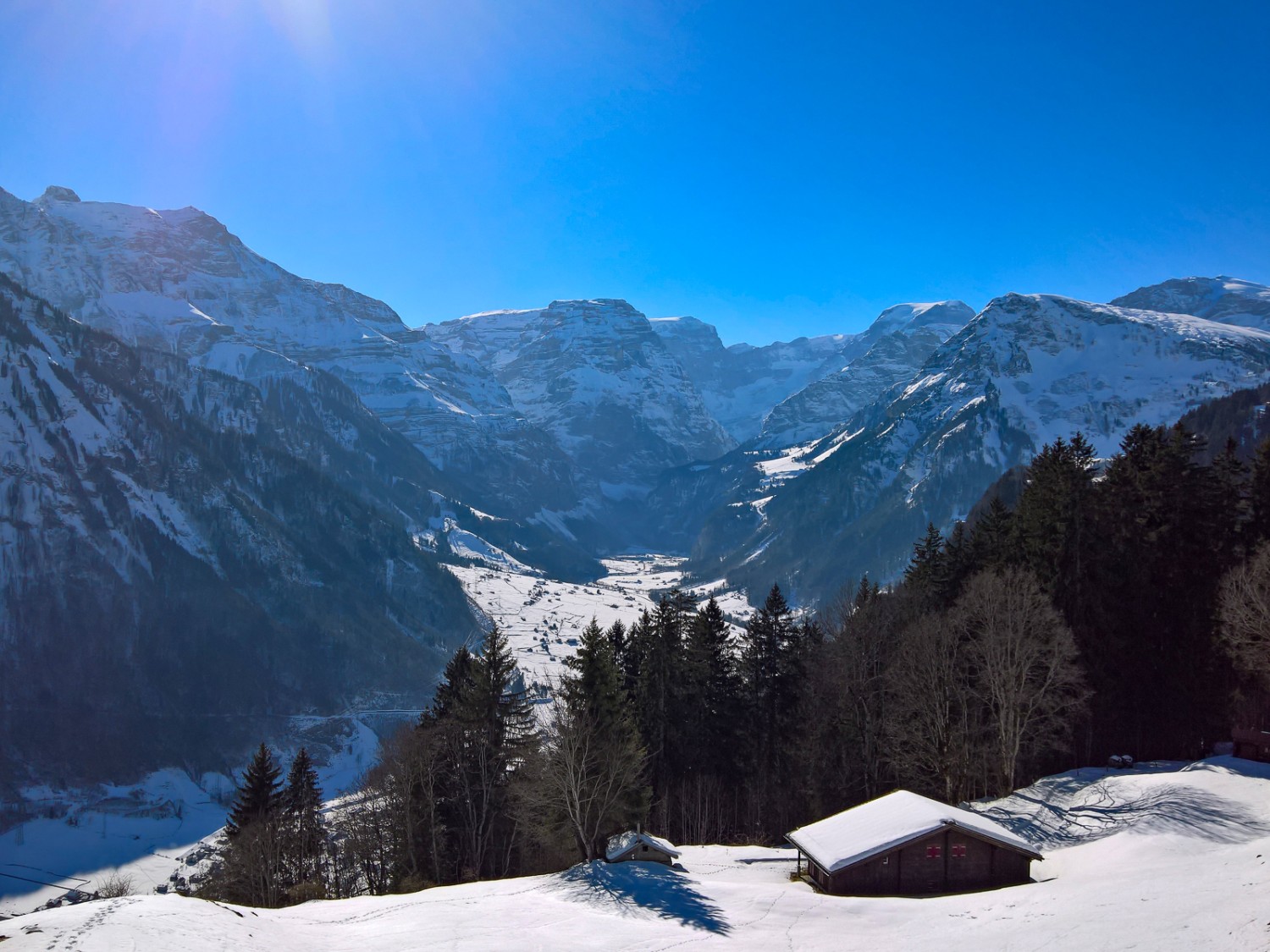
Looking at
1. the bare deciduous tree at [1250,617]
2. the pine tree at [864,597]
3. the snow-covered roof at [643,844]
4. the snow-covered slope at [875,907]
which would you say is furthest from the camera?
the pine tree at [864,597]

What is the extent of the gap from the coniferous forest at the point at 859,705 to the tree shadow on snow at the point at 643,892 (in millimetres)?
4409

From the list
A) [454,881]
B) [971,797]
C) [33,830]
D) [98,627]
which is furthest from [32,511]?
[971,797]

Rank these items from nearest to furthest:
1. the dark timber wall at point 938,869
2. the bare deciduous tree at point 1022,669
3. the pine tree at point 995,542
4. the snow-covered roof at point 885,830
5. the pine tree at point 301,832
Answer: the snow-covered roof at point 885,830 → the dark timber wall at point 938,869 → the bare deciduous tree at point 1022,669 → the pine tree at point 301,832 → the pine tree at point 995,542

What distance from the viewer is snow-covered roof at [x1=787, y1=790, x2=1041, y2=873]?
3575 cm

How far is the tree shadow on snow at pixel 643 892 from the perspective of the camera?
34.0m

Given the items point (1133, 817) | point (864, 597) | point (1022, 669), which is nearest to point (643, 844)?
point (1022, 669)

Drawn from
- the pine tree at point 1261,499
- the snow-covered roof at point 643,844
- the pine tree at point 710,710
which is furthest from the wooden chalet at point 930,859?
the pine tree at point 1261,499

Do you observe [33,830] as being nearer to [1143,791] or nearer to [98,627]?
[98,627]

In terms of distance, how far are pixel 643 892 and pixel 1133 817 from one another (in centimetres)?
2257

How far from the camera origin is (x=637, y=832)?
45.2 metres

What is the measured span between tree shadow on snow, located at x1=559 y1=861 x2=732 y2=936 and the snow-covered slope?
0.40ft

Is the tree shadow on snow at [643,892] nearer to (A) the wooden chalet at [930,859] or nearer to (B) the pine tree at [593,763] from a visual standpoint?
(B) the pine tree at [593,763]

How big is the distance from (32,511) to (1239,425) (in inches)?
10597

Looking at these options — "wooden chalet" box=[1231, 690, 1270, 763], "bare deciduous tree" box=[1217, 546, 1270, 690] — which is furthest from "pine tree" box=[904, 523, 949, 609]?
"bare deciduous tree" box=[1217, 546, 1270, 690]
